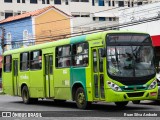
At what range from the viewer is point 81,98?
1872 cm

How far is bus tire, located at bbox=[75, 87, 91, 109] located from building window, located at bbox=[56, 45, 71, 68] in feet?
4.58

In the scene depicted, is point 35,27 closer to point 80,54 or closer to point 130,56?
point 80,54

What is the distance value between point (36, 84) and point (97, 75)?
5797mm

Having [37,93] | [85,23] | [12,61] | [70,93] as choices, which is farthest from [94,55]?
[85,23]

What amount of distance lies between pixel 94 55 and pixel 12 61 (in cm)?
883

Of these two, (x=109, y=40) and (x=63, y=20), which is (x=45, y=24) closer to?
(x=63, y=20)

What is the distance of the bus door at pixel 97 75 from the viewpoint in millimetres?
17438

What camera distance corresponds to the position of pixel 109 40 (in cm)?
1741

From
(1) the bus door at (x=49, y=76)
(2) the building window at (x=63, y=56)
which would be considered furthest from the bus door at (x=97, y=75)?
(1) the bus door at (x=49, y=76)

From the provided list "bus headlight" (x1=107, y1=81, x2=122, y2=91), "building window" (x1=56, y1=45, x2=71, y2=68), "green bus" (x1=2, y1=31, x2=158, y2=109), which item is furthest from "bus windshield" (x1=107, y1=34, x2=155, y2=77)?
"building window" (x1=56, y1=45, x2=71, y2=68)

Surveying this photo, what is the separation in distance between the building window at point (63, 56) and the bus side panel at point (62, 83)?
0.23m

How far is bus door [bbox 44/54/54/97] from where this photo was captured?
21.2 m

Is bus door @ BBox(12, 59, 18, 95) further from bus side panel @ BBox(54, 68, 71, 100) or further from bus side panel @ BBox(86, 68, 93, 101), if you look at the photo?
bus side panel @ BBox(86, 68, 93, 101)

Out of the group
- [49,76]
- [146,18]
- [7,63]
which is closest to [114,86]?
[49,76]
